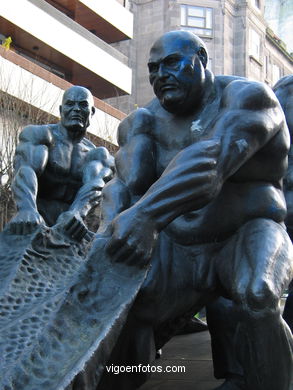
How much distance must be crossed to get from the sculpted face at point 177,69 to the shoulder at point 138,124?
22 centimetres

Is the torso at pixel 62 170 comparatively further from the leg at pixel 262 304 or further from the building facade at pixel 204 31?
the building facade at pixel 204 31

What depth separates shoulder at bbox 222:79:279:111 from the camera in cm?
300

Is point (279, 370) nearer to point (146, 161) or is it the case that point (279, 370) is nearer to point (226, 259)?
point (226, 259)

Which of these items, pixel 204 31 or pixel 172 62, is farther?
pixel 204 31

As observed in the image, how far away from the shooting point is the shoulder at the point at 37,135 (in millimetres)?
5801

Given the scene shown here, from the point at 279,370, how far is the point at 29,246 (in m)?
2.36

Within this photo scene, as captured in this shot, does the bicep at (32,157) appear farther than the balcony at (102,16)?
No

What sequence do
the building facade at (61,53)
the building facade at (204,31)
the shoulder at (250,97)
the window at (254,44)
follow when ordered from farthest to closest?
the window at (254,44) → the building facade at (204,31) → the building facade at (61,53) → the shoulder at (250,97)

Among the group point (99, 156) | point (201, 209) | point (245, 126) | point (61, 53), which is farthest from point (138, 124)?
point (61, 53)

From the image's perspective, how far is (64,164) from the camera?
5859mm

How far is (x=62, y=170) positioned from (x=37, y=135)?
0.40 meters

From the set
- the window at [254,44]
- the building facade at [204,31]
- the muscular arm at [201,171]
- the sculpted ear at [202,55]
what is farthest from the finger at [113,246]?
the window at [254,44]

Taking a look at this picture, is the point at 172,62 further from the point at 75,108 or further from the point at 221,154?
the point at 75,108

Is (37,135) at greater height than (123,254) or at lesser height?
greater
